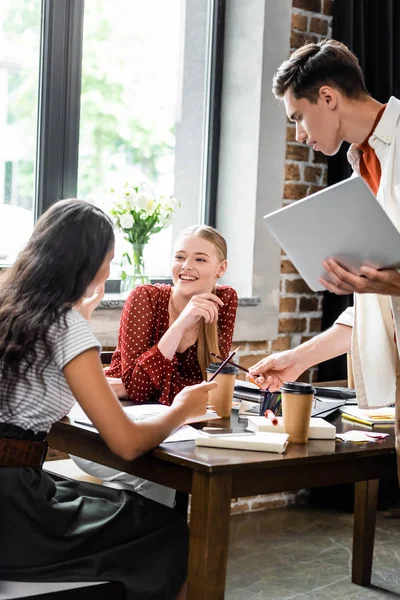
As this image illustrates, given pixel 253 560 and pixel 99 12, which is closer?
pixel 253 560

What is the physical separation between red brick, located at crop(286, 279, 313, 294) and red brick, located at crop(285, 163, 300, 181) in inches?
18.4

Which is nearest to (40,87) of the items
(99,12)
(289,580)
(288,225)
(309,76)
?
(99,12)

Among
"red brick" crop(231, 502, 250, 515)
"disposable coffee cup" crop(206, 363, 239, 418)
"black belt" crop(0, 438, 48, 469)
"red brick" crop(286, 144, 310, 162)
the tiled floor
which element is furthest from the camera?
"red brick" crop(286, 144, 310, 162)

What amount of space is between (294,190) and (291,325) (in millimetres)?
623

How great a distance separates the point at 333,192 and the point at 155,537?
831mm

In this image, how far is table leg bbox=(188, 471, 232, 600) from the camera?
1.66 metres

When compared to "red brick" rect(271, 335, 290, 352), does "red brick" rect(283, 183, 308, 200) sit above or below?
above

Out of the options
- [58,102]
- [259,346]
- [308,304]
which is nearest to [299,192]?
[308,304]

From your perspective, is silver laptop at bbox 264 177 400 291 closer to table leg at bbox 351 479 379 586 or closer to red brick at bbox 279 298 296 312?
table leg at bbox 351 479 379 586

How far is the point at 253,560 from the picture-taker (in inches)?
126

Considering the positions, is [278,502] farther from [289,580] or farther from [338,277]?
[338,277]

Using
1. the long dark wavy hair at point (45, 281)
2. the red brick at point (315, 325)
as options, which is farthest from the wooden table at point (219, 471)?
the red brick at point (315, 325)

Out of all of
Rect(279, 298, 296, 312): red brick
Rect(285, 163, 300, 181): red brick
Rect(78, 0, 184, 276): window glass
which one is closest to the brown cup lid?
Rect(78, 0, 184, 276): window glass

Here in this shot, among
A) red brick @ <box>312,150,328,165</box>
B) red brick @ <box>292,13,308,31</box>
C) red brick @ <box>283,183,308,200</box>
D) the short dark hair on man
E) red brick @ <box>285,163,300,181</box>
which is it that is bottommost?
red brick @ <box>283,183,308,200</box>
